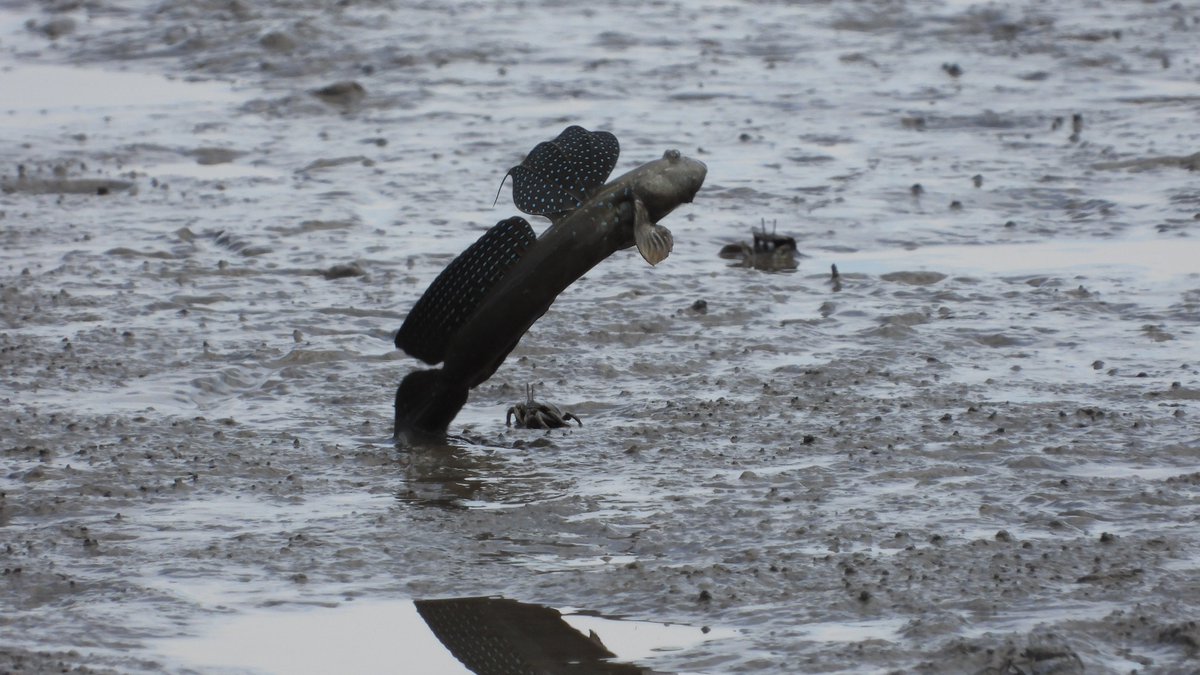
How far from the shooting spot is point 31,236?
6688 mm

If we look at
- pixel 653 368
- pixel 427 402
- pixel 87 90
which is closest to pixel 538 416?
pixel 427 402

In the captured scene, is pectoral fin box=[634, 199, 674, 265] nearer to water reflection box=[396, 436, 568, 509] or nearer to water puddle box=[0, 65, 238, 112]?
water reflection box=[396, 436, 568, 509]

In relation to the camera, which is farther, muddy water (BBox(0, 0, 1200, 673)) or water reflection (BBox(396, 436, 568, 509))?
water reflection (BBox(396, 436, 568, 509))

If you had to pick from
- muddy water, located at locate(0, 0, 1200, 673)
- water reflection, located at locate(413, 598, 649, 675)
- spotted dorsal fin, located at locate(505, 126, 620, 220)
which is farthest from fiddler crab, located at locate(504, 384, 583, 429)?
water reflection, located at locate(413, 598, 649, 675)

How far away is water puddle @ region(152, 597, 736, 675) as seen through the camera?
322cm

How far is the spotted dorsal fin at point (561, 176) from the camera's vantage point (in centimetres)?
412

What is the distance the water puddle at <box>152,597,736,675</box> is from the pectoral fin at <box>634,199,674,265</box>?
92cm

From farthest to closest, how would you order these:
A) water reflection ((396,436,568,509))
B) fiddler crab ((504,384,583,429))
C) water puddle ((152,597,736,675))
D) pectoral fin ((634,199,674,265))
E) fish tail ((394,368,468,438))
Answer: fiddler crab ((504,384,583,429)) < fish tail ((394,368,468,438)) < water reflection ((396,436,568,509)) < pectoral fin ((634,199,674,265)) < water puddle ((152,597,736,675))

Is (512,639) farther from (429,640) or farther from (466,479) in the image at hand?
(466,479)

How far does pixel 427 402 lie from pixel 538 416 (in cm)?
33

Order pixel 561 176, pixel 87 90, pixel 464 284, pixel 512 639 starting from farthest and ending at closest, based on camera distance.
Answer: pixel 87 90 < pixel 464 284 < pixel 561 176 < pixel 512 639

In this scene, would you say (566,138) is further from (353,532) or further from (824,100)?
(824,100)

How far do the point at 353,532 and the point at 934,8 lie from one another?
26.9 ft

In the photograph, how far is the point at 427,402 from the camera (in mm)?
4418
